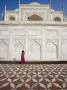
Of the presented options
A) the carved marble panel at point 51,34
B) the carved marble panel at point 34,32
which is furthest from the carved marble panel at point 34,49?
the carved marble panel at point 51,34

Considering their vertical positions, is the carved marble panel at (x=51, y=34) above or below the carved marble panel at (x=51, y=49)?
above

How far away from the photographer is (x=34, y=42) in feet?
35.0

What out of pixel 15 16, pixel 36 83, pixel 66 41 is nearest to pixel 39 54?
pixel 66 41

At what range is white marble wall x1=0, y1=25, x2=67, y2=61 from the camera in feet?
34.2

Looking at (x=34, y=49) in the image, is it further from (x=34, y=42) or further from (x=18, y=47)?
(x=18, y=47)

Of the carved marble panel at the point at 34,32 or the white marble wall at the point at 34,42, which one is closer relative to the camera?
the white marble wall at the point at 34,42

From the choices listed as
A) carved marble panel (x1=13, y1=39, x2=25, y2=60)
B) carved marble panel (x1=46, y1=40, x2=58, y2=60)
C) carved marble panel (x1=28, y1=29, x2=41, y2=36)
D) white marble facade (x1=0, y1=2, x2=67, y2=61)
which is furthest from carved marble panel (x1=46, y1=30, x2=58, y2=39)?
carved marble panel (x1=13, y1=39, x2=25, y2=60)

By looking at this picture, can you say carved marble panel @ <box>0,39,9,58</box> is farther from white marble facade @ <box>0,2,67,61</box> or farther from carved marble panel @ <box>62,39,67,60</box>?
carved marble panel @ <box>62,39,67,60</box>

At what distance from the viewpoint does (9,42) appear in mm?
10703

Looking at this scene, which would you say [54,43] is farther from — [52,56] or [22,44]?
[22,44]

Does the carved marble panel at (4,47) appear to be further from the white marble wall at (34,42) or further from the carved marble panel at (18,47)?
the carved marble panel at (18,47)

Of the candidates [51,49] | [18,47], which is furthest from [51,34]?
[18,47]

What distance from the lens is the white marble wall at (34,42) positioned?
10438mm

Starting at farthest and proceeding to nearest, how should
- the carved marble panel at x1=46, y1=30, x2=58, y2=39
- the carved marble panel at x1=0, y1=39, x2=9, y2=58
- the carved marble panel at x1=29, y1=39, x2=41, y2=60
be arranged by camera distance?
1. the carved marble panel at x1=46, y1=30, x2=58, y2=39
2. the carved marble panel at x1=0, y1=39, x2=9, y2=58
3. the carved marble panel at x1=29, y1=39, x2=41, y2=60
